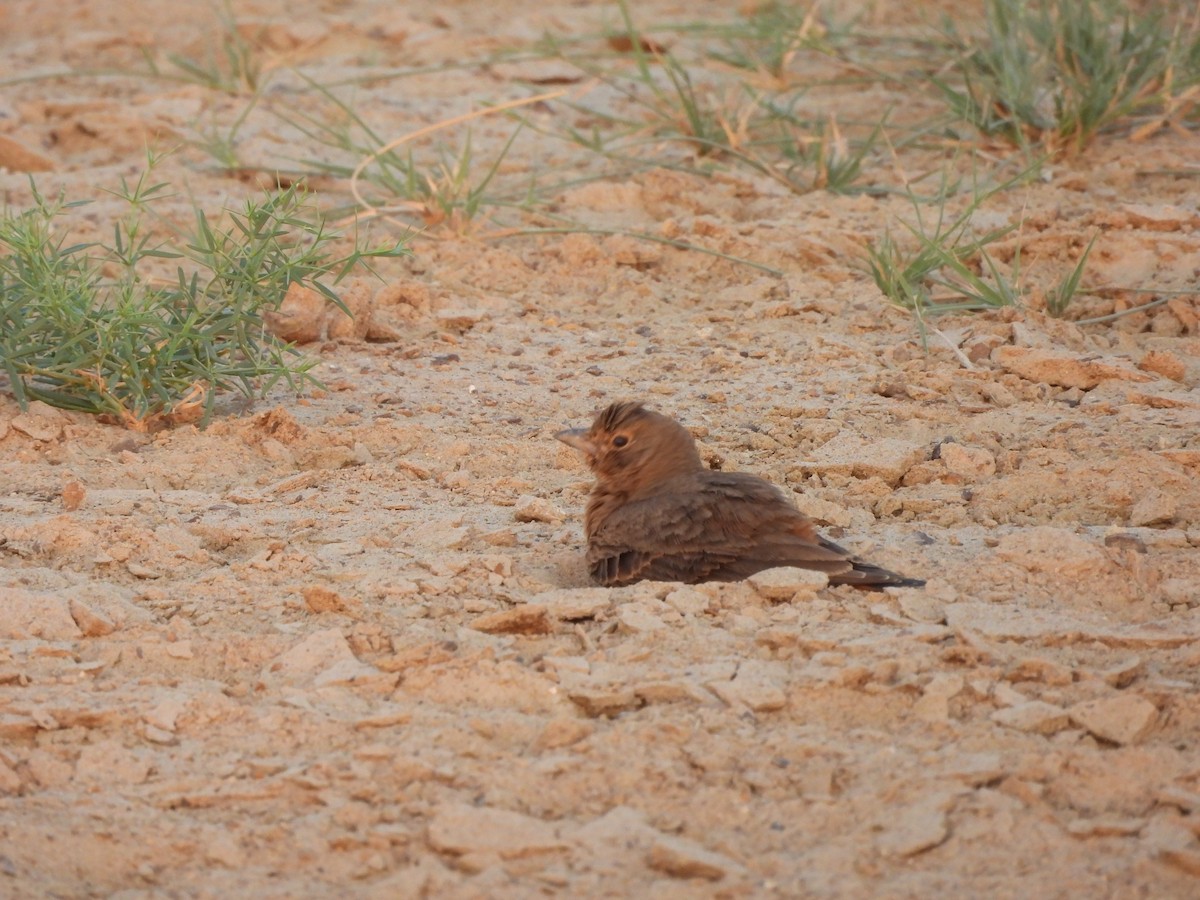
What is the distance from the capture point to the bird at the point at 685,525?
372 centimetres

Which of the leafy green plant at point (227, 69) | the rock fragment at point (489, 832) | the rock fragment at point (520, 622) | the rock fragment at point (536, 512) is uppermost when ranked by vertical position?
the leafy green plant at point (227, 69)

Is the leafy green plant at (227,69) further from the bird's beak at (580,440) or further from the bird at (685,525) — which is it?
the bird at (685,525)

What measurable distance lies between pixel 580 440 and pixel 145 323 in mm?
1345

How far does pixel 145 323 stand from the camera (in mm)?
4504

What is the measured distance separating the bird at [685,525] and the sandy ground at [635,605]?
0.46ft

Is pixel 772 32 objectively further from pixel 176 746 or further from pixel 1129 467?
pixel 176 746

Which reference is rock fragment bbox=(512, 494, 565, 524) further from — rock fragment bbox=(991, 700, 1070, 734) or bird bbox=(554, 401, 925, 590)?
rock fragment bbox=(991, 700, 1070, 734)

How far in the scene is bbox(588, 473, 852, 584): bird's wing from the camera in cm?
374

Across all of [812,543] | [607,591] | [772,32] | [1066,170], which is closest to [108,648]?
[607,591]

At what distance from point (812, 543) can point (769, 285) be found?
7.45 ft

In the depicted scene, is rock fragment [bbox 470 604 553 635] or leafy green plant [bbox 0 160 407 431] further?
leafy green plant [bbox 0 160 407 431]

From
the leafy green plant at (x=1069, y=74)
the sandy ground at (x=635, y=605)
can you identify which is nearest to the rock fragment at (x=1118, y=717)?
the sandy ground at (x=635, y=605)

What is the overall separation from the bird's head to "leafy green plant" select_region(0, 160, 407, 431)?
95cm

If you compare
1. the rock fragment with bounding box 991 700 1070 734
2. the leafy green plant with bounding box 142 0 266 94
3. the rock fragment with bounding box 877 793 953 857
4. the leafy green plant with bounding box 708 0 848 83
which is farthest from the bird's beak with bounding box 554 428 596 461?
the leafy green plant with bounding box 142 0 266 94
